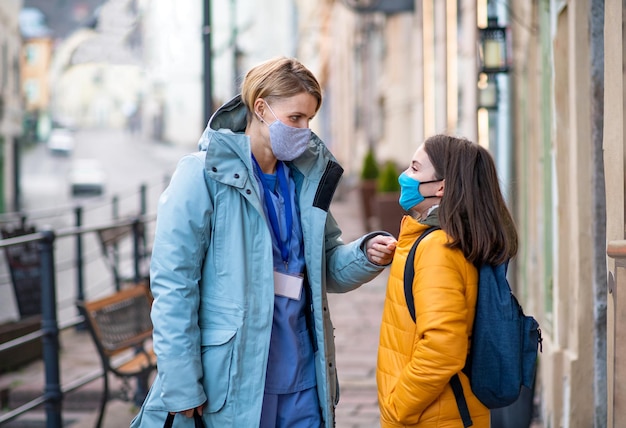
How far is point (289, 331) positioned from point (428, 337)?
520 mm

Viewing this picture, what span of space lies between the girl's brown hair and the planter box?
4760 mm

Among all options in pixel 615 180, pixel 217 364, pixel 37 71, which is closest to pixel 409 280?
pixel 217 364

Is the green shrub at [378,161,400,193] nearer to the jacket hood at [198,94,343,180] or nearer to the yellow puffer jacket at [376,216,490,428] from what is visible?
the jacket hood at [198,94,343,180]

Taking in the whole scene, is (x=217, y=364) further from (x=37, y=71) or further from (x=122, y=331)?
(x=37, y=71)

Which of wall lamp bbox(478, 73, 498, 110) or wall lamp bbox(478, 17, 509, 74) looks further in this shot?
wall lamp bbox(478, 73, 498, 110)

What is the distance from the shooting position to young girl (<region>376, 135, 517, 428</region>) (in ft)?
9.18

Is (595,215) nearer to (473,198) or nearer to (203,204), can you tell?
(473,198)

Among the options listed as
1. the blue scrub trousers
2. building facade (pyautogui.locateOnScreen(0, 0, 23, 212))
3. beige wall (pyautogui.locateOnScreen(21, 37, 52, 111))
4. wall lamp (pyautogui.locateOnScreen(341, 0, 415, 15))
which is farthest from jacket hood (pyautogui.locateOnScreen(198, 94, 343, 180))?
building facade (pyautogui.locateOnScreen(0, 0, 23, 212))

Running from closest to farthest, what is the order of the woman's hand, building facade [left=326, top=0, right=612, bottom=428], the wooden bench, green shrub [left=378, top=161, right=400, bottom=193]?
the woman's hand, building facade [left=326, top=0, right=612, bottom=428], the wooden bench, green shrub [left=378, top=161, right=400, bottom=193]

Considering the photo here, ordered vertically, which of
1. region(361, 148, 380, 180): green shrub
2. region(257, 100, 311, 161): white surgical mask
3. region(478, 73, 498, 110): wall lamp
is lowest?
region(257, 100, 311, 161): white surgical mask

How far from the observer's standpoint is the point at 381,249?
10.8 ft

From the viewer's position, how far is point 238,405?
118 inches

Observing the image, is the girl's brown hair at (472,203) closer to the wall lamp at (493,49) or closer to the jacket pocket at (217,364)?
the jacket pocket at (217,364)

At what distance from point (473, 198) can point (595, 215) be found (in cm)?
170
